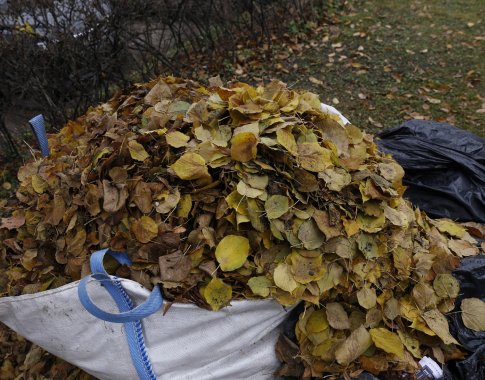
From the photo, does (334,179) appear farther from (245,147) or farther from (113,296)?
(113,296)

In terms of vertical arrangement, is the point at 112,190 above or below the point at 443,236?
above

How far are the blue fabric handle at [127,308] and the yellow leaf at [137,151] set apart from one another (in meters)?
0.28

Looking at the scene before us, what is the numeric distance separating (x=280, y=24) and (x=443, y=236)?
11.1ft

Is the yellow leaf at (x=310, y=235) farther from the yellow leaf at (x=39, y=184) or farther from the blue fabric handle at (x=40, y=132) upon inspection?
the blue fabric handle at (x=40, y=132)

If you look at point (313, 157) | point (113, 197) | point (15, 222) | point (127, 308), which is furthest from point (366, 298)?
point (15, 222)

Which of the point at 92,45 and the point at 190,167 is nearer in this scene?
the point at 190,167

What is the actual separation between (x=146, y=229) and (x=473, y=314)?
41.5 inches

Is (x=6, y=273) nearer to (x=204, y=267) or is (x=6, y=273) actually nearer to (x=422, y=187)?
(x=204, y=267)

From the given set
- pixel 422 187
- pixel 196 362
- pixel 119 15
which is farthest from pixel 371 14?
pixel 196 362

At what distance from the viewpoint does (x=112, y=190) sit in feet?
4.24

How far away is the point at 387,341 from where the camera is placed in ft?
4.25

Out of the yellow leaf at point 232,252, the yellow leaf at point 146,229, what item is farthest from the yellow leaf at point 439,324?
the yellow leaf at point 146,229

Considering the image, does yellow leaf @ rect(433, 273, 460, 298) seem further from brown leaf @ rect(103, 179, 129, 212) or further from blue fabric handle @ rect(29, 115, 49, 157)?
blue fabric handle @ rect(29, 115, 49, 157)

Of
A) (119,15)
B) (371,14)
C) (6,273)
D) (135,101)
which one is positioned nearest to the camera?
(6,273)
